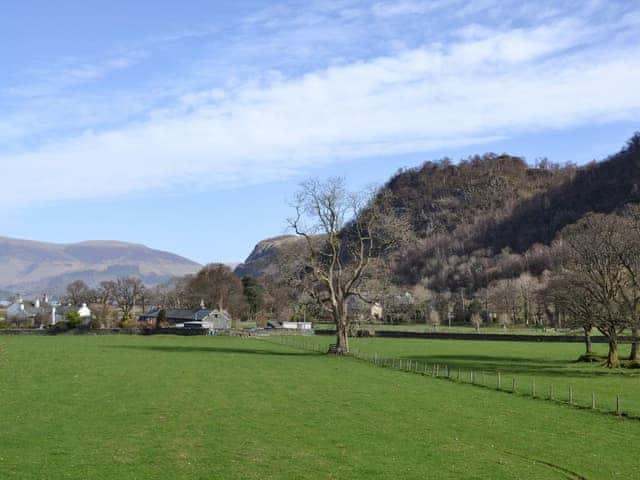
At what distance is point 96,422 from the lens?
94.3 feet

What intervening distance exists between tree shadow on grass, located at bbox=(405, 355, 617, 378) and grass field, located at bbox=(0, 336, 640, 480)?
40.8 feet

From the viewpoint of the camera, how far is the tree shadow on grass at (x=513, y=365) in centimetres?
5503

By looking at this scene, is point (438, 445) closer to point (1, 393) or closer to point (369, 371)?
point (1, 393)

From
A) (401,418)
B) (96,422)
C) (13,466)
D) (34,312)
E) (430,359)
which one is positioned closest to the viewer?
(13,466)

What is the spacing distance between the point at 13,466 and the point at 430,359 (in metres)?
51.5

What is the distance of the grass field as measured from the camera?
21562 millimetres

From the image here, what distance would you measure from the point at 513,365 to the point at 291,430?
3907 centimetres

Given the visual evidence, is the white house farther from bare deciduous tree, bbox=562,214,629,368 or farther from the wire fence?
bare deciduous tree, bbox=562,214,629,368

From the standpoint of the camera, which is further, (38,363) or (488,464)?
(38,363)

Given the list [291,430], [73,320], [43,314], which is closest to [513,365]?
[291,430]

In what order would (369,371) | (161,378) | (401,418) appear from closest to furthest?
(401,418)
(161,378)
(369,371)

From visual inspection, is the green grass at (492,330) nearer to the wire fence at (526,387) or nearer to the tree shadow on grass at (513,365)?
the tree shadow on grass at (513,365)

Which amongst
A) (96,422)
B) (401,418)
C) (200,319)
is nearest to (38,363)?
(96,422)

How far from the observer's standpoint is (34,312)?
194000mm
